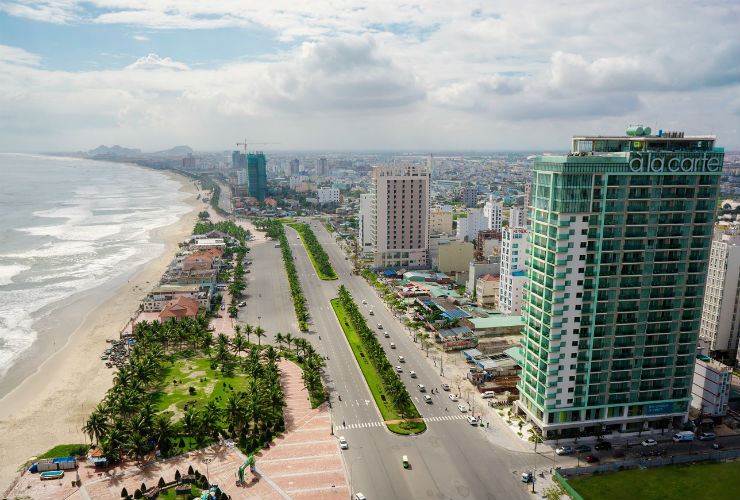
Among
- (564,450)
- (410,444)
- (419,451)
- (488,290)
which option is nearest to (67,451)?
(410,444)

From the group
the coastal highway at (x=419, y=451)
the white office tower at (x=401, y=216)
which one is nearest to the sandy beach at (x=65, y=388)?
the coastal highway at (x=419, y=451)

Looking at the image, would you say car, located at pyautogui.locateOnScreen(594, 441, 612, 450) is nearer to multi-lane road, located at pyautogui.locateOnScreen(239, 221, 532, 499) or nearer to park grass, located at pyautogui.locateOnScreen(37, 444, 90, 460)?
multi-lane road, located at pyautogui.locateOnScreen(239, 221, 532, 499)

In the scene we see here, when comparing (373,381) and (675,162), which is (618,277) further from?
(373,381)

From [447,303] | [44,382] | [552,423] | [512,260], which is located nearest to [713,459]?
[552,423]

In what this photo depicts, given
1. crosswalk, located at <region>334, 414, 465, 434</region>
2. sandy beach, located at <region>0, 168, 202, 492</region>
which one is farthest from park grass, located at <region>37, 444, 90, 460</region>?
crosswalk, located at <region>334, 414, 465, 434</region>

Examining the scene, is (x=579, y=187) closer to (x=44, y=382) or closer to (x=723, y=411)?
(x=723, y=411)

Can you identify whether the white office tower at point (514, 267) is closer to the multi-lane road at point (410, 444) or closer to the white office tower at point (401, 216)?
the multi-lane road at point (410, 444)
